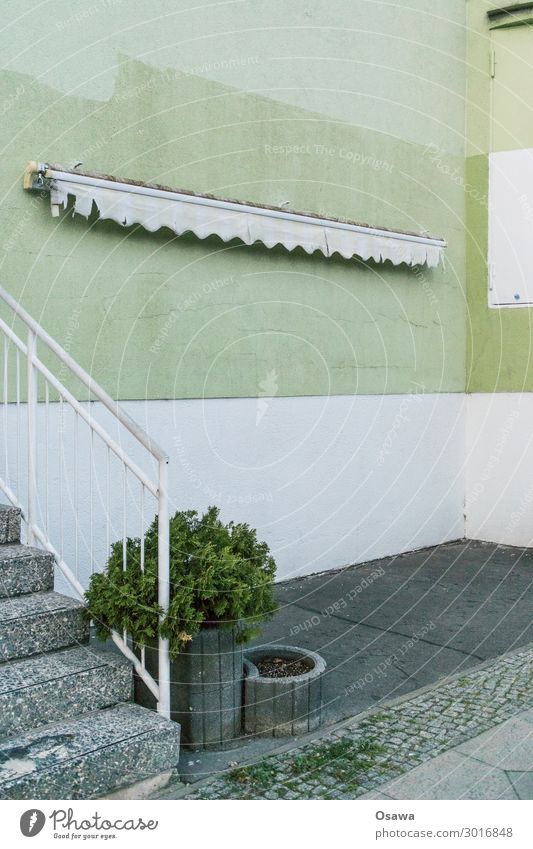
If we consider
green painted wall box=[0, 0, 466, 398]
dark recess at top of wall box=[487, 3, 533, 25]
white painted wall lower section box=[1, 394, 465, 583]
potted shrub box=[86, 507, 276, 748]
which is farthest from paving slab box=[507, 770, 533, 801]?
dark recess at top of wall box=[487, 3, 533, 25]

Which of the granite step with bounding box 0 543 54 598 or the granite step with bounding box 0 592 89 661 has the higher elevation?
the granite step with bounding box 0 543 54 598

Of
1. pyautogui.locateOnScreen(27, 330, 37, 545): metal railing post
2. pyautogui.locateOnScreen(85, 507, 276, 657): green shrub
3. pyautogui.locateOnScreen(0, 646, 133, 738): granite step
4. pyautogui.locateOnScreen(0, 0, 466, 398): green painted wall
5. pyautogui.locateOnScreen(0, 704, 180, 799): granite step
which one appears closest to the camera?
pyautogui.locateOnScreen(0, 704, 180, 799): granite step

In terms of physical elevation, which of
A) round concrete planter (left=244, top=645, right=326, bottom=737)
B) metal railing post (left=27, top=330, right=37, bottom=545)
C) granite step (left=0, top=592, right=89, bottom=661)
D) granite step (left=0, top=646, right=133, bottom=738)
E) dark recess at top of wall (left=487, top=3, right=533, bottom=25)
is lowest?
round concrete planter (left=244, top=645, right=326, bottom=737)

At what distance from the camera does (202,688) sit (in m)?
3.84

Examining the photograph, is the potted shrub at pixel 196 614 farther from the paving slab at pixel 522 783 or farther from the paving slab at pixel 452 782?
the paving slab at pixel 522 783

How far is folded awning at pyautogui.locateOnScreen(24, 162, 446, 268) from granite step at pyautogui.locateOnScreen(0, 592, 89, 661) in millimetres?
2444

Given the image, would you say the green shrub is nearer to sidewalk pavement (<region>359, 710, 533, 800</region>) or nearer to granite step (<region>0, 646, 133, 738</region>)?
granite step (<region>0, 646, 133, 738</region>)

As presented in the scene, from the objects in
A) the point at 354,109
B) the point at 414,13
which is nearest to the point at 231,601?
the point at 354,109

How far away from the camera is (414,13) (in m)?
7.74

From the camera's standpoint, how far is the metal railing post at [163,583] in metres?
3.63

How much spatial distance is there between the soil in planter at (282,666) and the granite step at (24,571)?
115 cm

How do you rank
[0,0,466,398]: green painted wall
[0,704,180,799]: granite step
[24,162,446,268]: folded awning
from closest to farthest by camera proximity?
1. [0,704,180,799]: granite step
2. [24,162,446,268]: folded awning
3. [0,0,466,398]: green painted wall

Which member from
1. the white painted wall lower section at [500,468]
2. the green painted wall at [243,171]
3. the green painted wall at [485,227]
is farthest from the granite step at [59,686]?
the green painted wall at [485,227]

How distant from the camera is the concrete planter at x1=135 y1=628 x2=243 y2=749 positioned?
149 inches
